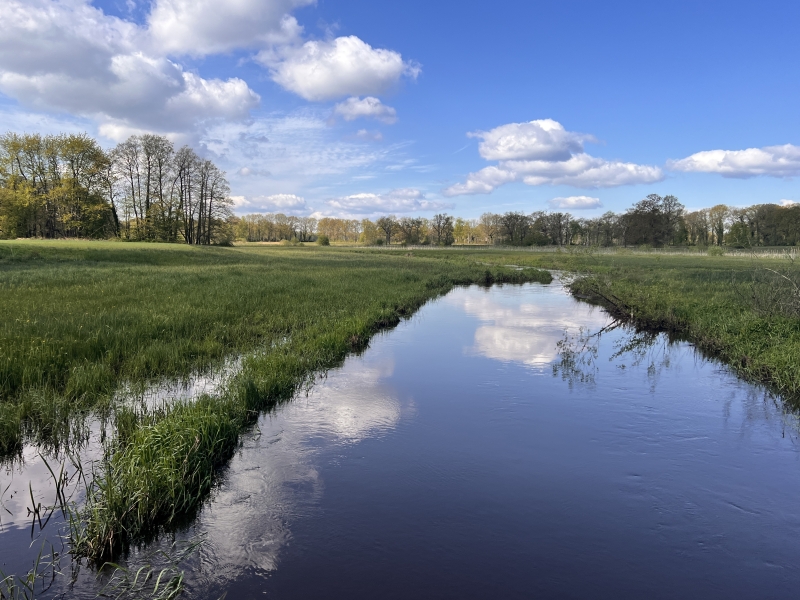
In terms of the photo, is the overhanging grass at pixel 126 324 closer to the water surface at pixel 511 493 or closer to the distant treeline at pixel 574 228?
the water surface at pixel 511 493

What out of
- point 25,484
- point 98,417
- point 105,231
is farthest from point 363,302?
point 105,231

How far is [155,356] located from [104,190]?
62.3m

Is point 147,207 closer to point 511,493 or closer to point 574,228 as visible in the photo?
point 511,493

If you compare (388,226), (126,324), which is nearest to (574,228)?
(388,226)

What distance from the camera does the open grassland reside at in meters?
5.27

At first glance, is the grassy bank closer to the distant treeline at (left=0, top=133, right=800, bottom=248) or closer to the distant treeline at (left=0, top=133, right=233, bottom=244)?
the distant treeline at (left=0, top=133, right=800, bottom=248)

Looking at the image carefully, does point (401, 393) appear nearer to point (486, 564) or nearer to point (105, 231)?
point (486, 564)

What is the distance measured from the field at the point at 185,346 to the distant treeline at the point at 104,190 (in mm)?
36872

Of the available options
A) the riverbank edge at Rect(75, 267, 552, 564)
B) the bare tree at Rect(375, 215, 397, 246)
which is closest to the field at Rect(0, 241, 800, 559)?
the riverbank edge at Rect(75, 267, 552, 564)

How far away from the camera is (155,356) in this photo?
10.1 metres

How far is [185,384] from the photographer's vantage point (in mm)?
9219

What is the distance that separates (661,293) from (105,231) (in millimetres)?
63397

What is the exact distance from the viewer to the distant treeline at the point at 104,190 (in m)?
54.0

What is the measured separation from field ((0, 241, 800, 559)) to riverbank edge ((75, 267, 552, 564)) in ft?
0.07
